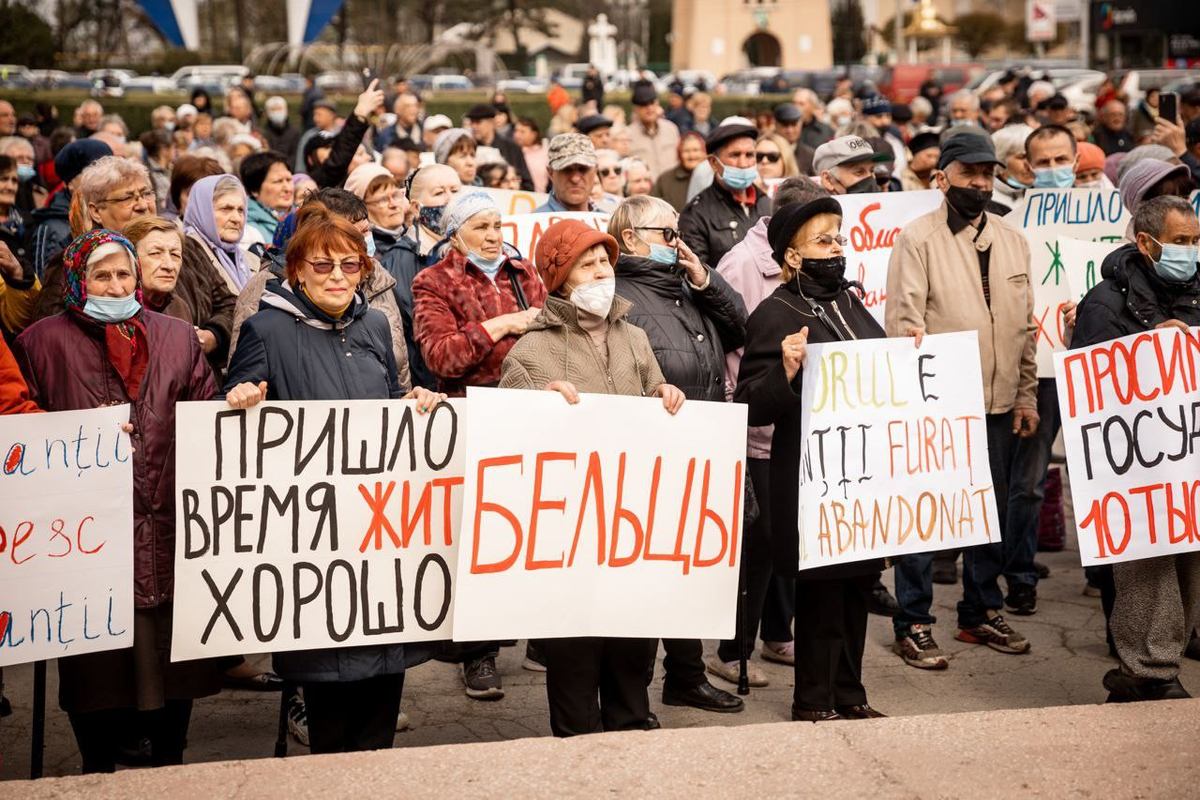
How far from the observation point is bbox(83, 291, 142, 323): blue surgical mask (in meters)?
4.34

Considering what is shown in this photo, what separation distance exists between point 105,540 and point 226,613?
43 centimetres

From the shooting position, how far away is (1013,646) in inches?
243

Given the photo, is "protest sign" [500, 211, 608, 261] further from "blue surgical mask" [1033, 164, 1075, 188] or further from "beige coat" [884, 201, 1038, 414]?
"blue surgical mask" [1033, 164, 1075, 188]

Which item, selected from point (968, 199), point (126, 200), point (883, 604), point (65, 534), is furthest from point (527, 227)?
point (65, 534)

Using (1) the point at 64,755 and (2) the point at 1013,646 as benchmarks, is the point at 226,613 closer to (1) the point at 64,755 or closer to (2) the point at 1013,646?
(1) the point at 64,755

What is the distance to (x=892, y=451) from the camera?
501 cm

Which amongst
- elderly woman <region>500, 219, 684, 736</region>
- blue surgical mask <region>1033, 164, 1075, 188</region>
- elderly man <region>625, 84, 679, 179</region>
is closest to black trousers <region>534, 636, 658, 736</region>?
elderly woman <region>500, 219, 684, 736</region>

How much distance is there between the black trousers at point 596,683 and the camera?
14.7 feet

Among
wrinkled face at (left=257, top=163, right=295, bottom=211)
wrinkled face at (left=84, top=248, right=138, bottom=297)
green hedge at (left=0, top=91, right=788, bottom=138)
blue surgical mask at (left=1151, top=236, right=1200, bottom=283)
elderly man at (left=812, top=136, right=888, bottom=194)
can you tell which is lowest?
wrinkled face at (left=84, top=248, right=138, bottom=297)

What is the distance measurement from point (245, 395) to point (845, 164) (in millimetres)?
4249

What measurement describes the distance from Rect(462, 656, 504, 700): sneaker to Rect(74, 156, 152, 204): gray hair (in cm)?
244

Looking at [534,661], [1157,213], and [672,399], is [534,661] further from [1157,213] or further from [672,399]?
[1157,213]

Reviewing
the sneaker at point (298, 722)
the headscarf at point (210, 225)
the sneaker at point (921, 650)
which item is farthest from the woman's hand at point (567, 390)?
the sneaker at point (921, 650)

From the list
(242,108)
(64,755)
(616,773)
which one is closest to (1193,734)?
(616,773)
